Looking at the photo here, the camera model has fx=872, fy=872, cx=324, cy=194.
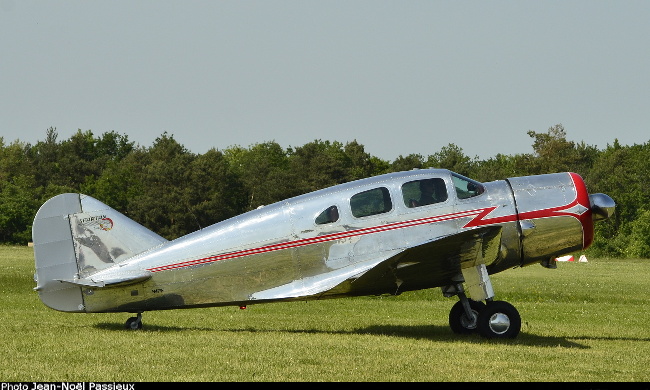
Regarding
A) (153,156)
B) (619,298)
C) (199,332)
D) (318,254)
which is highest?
(153,156)

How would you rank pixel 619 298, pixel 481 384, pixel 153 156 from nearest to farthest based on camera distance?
pixel 481 384 < pixel 619 298 < pixel 153 156

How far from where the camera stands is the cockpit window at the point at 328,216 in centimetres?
1212

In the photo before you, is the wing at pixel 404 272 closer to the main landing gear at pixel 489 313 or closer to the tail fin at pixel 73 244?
the main landing gear at pixel 489 313

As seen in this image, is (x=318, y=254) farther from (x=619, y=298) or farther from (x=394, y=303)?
(x=619, y=298)

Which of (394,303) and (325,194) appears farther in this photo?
(394,303)

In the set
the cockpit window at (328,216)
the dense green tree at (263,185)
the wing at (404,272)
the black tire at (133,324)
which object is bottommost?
the black tire at (133,324)

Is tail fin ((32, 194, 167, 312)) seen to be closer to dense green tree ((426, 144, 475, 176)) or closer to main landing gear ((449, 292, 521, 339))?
main landing gear ((449, 292, 521, 339))

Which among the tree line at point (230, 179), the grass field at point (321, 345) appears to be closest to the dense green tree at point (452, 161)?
the tree line at point (230, 179)

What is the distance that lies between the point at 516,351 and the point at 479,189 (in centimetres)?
242

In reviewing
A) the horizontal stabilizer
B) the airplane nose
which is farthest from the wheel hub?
the horizontal stabilizer

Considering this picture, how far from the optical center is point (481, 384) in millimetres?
8516

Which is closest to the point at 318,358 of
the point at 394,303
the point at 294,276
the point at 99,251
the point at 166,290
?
the point at 294,276

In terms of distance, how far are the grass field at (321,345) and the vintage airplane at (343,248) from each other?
62 cm

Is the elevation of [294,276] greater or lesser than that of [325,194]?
lesser
